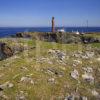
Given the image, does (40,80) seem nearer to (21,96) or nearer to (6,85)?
(21,96)

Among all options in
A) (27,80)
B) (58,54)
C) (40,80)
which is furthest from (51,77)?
(58,54)

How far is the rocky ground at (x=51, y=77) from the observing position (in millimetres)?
13401

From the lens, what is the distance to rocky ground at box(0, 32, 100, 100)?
13.4m

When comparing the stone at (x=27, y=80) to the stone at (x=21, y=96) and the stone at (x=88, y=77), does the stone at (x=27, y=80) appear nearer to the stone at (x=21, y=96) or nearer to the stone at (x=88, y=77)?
the stone at (x=21, y=96)

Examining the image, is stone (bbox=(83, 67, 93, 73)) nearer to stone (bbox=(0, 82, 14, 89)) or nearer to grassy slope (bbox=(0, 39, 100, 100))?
grassy slope (bbox=(0, 39, 100, 100))

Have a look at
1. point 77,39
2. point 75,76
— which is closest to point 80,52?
point 75,76

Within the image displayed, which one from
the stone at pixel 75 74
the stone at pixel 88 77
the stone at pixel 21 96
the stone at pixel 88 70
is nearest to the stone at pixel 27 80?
the stone at pixel 21 96

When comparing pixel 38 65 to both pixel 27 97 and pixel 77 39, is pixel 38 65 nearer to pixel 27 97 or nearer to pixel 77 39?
pixel 27 97

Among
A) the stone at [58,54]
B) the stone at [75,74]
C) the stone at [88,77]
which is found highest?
the stone at [58,54]

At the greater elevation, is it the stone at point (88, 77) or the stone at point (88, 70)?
the stone at point (88, 70)

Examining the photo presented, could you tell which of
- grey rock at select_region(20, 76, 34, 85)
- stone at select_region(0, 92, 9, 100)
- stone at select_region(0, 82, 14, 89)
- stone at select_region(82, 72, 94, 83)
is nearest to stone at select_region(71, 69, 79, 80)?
stone at select_region(82, 72, 94, 83)

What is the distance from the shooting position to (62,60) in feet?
61.7

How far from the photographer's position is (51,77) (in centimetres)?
1533

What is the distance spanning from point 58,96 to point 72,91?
3.90ft
